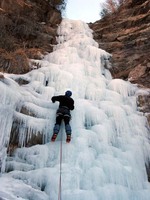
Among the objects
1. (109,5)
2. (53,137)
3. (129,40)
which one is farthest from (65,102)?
(109,5)

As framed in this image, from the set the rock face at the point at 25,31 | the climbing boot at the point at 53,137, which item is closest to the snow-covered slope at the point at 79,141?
the climbing boot at the point at 53,137

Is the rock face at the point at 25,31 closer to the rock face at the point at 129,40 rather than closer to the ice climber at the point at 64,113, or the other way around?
the rock face at the point at 129,40

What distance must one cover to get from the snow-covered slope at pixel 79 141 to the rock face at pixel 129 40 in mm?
822

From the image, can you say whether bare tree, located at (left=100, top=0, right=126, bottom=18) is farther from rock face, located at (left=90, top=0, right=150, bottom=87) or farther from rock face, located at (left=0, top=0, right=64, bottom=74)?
rock face, located at (left=0, top=0, right=64, bottom=74)

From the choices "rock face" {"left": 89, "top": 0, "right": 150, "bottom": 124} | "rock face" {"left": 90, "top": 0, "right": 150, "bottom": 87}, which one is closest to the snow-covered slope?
"rock face" {"left": 89, "top": 0, "right": 150, "bottom": 124}

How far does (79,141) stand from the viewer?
6.70m

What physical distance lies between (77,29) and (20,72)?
497 centimetres

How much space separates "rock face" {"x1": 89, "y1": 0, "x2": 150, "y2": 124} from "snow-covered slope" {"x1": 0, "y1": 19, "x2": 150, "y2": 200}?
82cm

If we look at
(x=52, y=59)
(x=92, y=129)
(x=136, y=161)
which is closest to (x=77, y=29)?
(x=52, y=59)

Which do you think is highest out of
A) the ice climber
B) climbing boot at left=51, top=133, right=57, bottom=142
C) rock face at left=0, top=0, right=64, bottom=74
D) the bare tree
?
the bare tree

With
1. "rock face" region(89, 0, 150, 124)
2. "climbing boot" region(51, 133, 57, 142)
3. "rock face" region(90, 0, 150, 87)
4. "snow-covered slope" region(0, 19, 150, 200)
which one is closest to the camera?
"snow-covered slope" region(0, 19, 150, 200)

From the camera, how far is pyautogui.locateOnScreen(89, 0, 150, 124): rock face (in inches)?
397

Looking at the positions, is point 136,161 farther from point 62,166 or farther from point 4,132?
point 4,132

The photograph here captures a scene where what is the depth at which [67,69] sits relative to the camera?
9391mm
